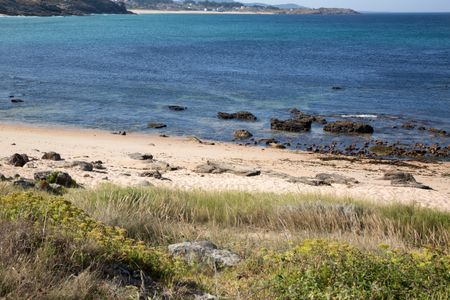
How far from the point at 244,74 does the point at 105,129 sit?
2383 centimetres

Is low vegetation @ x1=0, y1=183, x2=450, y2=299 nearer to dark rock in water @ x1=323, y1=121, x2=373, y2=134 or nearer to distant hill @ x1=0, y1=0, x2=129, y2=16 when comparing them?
dark rock in water @ x1=323, y1=121, x2=373, y2=134

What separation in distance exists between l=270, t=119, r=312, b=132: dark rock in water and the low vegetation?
67.7 ft

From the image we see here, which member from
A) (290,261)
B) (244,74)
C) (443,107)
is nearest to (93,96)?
(244,74)

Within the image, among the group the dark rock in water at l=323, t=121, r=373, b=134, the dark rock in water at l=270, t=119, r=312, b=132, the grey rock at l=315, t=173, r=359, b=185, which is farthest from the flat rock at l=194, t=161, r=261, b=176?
the dark rock in water at l=323, t=121, r=373, b=134

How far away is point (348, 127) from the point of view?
3033 cm

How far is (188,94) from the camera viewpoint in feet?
134

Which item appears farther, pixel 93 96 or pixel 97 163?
pixel 93 96

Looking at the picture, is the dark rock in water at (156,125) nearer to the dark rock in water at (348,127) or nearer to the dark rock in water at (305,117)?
the dark rock in water at (305,117)

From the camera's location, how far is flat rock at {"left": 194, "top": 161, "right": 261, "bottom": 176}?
19.9 meters

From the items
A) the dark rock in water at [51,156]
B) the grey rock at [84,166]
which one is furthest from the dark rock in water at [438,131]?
the dark rock in water at [51,156]

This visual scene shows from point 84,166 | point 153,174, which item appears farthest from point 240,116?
point 84,166

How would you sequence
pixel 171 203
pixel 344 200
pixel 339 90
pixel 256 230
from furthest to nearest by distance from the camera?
1. pixel 339 90
2. pixel 344 200
3. pixel 171 203
4. pixel 256 230

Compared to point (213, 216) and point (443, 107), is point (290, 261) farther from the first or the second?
point (443, 107)

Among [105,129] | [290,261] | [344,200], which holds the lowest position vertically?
[105,129]
